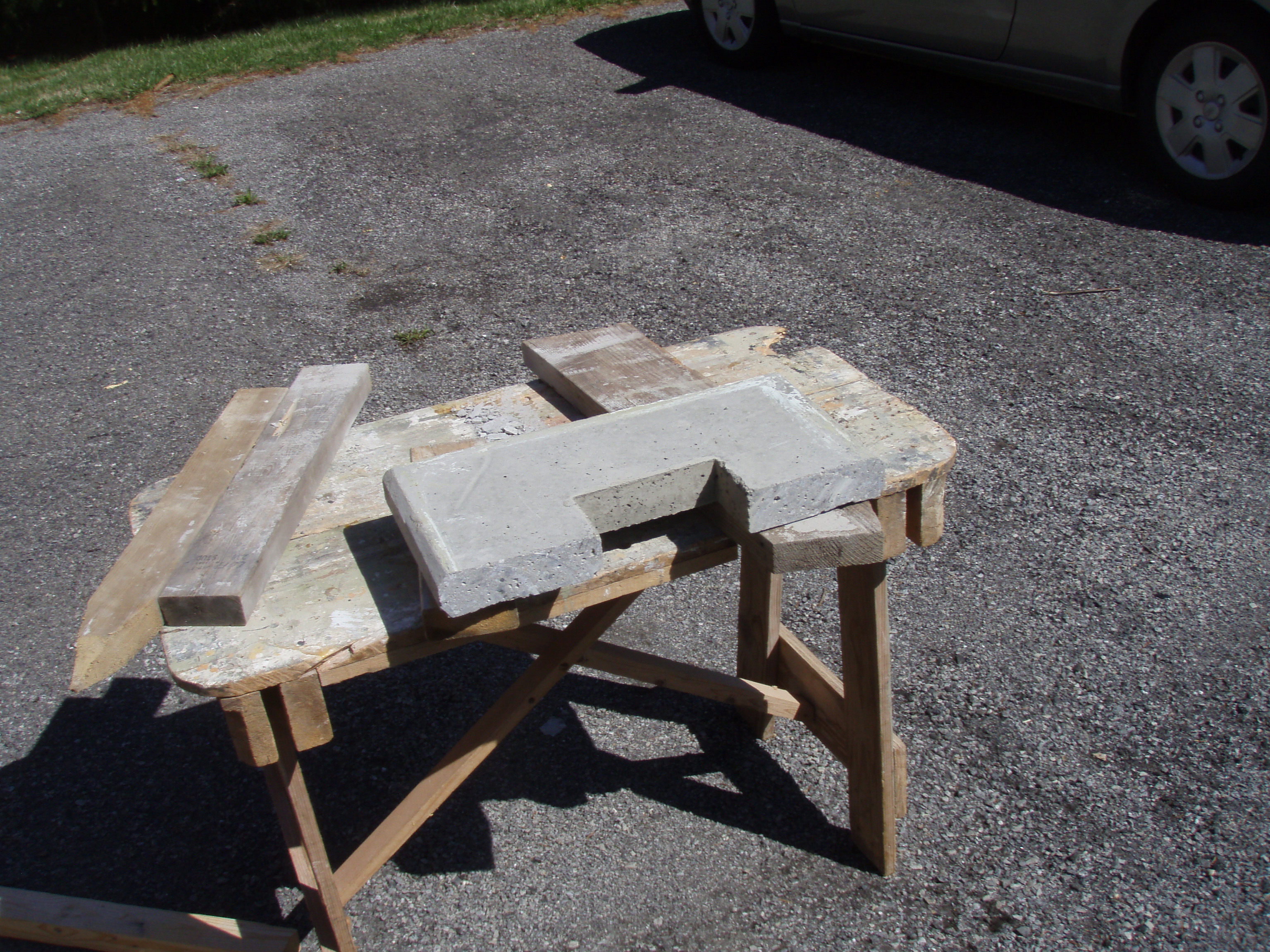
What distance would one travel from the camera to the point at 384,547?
5.30ft

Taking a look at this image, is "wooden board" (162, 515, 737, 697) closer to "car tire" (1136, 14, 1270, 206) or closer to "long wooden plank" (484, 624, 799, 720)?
"long wooden plank" (484, 624, 799, 720)

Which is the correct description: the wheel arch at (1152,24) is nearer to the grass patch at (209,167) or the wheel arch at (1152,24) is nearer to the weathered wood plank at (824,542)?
the weathered wood plank at (824,542)

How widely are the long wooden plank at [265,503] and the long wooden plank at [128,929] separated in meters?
0.81

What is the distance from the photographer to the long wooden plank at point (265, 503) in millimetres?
1425

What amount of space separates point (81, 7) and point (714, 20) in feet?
23.0

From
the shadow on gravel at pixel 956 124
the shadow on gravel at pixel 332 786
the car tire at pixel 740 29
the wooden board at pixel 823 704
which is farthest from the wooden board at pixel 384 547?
the car tire at pixel 740 29

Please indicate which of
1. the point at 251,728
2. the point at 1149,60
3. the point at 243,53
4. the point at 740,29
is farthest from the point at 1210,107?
the point at 243,53

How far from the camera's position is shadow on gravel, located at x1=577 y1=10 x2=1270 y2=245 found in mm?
4773

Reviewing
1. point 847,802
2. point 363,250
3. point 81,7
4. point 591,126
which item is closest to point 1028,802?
point 847,802

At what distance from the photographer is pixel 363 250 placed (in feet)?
16.3

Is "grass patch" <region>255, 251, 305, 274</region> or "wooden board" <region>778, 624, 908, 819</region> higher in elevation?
"grass patch" <region>255, 251, 305, 274</region>

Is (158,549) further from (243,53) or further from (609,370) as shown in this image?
(243,53)

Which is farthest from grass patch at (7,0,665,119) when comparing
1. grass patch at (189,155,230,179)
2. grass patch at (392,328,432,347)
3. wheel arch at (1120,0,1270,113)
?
wheel arch at (1120,0,1270,113)

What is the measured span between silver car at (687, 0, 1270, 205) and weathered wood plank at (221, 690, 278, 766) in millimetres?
4719
